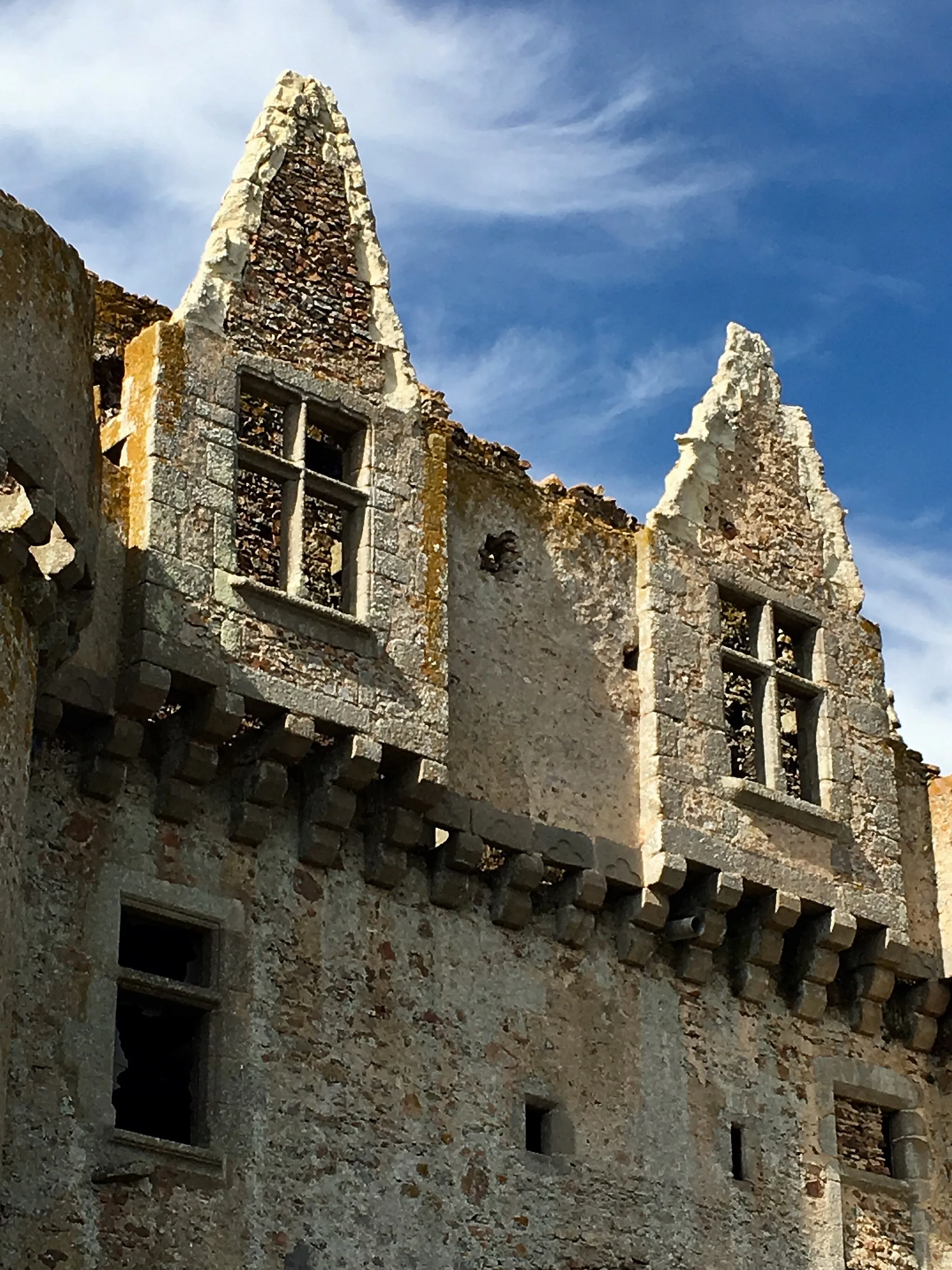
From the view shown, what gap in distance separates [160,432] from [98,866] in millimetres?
2637

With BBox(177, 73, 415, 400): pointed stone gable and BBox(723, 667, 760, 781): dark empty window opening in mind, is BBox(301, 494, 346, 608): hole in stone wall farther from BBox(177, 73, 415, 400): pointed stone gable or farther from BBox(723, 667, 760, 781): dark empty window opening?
BBox(723, 667, 760, 781): dark empty window opening

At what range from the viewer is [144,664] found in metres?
14.3

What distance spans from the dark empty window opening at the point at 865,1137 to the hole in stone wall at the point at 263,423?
5.86 metres

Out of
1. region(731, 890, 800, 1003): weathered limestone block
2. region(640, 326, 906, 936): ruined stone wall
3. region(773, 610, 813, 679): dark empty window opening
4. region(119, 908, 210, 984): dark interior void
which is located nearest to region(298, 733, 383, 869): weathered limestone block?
region(119, 908, 210, 984): dark interior void

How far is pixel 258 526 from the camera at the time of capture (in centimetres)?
1581

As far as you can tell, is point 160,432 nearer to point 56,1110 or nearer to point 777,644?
point 56,1110

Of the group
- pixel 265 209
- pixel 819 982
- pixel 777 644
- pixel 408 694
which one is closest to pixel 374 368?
pixel 265 209

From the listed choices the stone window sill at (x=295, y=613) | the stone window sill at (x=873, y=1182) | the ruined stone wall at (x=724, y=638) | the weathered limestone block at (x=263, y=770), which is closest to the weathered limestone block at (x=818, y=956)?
the ruined stone wall at (x=724, y=638)

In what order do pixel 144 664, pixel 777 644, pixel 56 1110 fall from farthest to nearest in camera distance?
pixel 777 644, pixel 144 664, pixel 56 1110

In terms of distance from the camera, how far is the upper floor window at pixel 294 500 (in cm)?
1548

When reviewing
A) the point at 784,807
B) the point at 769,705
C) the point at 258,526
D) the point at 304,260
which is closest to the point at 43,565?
the point at 258,526

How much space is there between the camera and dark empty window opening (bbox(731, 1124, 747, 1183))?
1636 centimetres

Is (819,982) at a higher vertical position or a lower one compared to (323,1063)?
higher

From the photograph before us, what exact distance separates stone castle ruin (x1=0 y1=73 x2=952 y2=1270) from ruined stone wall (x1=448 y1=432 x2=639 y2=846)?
0.09ft
